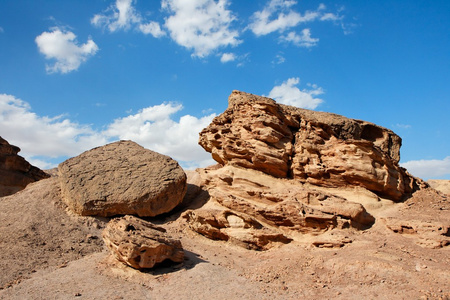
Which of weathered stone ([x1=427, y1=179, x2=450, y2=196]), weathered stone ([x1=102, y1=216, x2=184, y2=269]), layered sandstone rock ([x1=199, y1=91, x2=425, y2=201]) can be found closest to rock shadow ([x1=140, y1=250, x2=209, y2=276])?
weathered stone ([x1=102, y1=216, x2=184, y2=269])

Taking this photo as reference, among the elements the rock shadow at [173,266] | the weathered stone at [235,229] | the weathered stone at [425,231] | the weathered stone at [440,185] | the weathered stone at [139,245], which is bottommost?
the rock shadow at [173,266]

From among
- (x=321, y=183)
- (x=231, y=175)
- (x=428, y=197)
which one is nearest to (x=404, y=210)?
(x=428, y=197)

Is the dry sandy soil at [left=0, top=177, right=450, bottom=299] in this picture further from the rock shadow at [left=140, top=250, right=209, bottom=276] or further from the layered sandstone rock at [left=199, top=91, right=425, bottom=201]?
the layered sandstone rock at [left=199, top=91, right=425, bottom=201]

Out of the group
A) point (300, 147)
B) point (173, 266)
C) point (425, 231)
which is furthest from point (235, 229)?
point (425, 231)

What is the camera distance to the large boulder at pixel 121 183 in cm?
1423

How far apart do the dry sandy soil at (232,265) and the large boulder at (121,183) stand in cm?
82

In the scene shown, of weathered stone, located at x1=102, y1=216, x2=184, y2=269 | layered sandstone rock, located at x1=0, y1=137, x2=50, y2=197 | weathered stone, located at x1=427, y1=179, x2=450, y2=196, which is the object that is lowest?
weathered stone, located at x1=102, y1=216, x2=184, y2=269

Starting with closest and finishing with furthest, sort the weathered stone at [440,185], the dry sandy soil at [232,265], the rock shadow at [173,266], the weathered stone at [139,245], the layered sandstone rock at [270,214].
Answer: the dry sandy soil at [232,265]
the weathered stone at [139,245]
the rock shadow at [173,266]
the layered sandstone rock at [270,214]
the weathered stone at [440,185]

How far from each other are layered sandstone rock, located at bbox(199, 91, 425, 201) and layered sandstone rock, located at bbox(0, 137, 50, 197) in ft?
50.1

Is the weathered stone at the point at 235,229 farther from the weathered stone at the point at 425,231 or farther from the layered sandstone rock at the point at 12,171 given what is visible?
the layered sandstone rock at the point at 12,171

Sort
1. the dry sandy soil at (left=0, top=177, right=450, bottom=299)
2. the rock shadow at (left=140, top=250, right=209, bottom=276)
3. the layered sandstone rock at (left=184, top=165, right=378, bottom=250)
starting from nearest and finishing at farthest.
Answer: the dry sandy soil at (left=0, top=177, right=450, bottom=299) → the rock shadow at (left=140, top=250, right=209, bottom=276) → the layered sandstone rock at (left=184, top=165, right=378, bottom=250)

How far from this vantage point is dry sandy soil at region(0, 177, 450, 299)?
8.99m

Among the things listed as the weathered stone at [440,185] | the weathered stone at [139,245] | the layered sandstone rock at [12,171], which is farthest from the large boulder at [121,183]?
the weathered stone at [440,185]

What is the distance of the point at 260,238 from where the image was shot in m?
12.5
